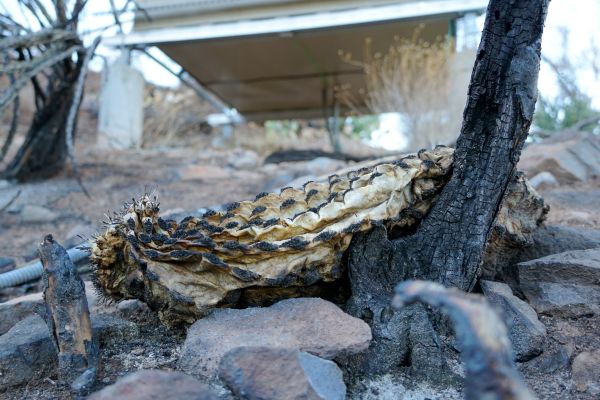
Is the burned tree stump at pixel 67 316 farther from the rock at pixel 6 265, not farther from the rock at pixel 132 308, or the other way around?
the rock at pixel 6 265

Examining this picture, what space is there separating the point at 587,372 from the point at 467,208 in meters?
0.53

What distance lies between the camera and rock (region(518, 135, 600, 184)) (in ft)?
13.1

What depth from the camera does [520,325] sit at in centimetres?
162

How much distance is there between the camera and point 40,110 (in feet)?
15.0

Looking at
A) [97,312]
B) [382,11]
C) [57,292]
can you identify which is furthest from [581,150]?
[57,292]

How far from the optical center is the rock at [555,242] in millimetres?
2125

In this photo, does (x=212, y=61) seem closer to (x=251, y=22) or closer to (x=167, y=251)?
(x=251, y=22)

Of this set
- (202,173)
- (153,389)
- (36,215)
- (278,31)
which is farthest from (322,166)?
(153,389)

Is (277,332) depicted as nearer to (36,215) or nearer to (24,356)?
(24,356)

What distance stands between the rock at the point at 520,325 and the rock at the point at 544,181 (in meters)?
2.28

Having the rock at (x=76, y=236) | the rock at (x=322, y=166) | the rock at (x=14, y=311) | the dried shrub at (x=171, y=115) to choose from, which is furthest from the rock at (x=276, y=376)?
the dried shrub at (x=171, y=115)

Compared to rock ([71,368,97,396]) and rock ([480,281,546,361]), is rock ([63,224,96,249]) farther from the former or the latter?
rock ([480,281,546,361])

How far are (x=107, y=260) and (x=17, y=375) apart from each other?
38 centimetres

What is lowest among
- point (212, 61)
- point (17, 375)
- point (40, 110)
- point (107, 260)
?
point (17, 375)
